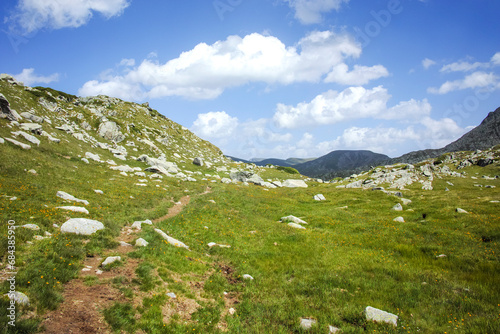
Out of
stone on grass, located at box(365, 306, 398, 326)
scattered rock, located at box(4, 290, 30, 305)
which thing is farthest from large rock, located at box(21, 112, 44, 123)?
stone on grass, located at box(365, 306, 398, 326)

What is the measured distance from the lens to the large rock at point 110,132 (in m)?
61.7

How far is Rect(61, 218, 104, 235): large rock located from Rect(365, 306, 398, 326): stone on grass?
53.2 feet

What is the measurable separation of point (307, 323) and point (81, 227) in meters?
14.3

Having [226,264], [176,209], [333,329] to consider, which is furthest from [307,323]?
[176,209]

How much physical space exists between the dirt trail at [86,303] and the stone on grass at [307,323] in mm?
7555

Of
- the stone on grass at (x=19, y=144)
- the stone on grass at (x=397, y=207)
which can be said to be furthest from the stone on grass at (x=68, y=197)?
the stone on grass at (x=397, y=207)

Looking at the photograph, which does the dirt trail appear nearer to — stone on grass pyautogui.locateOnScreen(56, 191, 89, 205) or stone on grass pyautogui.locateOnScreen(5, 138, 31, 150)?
stone on grass pyautogui.locateOnScreen(56, 191, 89, 205)

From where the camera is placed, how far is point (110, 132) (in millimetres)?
62844

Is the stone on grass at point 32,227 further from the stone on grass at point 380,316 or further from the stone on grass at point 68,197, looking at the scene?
the stone on grass at point 380,316

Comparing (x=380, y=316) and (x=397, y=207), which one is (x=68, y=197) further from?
(x=397, y=207)

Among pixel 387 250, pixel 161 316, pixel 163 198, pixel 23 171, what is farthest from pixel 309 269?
pixel 23 171

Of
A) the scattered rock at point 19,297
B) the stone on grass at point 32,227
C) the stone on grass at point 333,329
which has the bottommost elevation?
the stone on grass at point 333,329

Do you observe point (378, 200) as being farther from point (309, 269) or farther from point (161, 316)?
point (161, 316)

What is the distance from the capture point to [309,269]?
14703 millimetres
